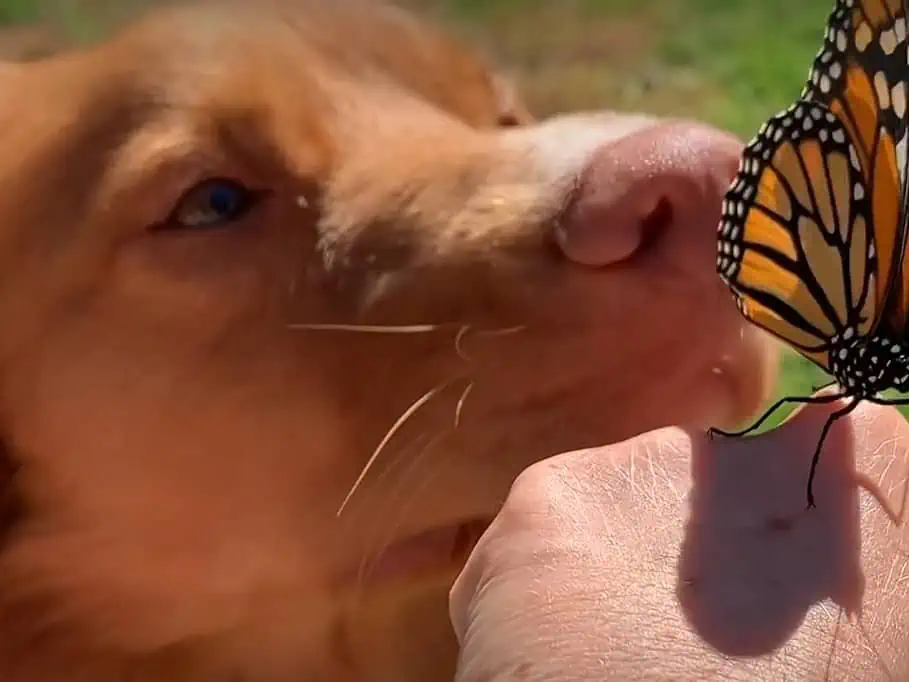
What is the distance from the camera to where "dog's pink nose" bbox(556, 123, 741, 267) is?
122 centimetres

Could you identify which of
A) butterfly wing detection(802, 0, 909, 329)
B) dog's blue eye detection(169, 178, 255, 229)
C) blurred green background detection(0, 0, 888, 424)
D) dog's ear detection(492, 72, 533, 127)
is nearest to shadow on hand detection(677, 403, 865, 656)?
butterfly wing detection(802, 0, 909, 329)

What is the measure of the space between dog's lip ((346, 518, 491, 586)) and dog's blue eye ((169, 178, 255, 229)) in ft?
1.40

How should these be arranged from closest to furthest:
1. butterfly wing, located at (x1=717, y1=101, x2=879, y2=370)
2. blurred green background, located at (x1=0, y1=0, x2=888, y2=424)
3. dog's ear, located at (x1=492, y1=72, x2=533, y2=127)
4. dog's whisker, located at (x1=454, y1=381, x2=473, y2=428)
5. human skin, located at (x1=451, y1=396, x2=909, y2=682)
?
human skin, located at (x1=451, y1=396, x2=909, y2=682) → butterfly wing, located at (x1=717, y1=101, x2=879, y2=370) → dog's whisker, located at (x1=454, y1=381, x2=473, y2=428) → dog's ear, located at (x1=492, y1=72, x2=533, y2=127) → blurred green background, located at (x1=0, y1=0, x2=888, y2=424)

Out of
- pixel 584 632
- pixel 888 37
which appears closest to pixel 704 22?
pixel 888 37

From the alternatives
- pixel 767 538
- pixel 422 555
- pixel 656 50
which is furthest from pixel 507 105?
pixel 656 50

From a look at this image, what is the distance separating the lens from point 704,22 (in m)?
3.63

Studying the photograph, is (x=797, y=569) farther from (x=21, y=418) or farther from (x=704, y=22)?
(x=704, y=22)

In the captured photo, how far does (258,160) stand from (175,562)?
→ 0.50 m

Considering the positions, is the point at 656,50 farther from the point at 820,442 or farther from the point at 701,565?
the point at 701,565

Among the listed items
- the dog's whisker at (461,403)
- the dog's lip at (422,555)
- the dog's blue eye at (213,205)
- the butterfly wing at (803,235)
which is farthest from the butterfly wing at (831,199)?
the dog's blue eye at (213,205)

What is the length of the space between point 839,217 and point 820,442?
0.16 m

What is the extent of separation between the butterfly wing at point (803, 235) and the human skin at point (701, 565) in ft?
0.24

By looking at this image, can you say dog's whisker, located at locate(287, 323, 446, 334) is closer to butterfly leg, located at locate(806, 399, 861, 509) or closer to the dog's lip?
the dog's lip

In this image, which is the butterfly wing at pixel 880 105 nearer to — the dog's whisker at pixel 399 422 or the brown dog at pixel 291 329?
the brown dog at pixel 291 329
